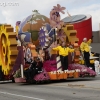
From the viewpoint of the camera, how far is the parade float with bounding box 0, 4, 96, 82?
54.6 feet

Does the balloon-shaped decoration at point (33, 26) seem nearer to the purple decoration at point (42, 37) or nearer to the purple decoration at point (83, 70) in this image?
the purple decoration at point (42, 37)

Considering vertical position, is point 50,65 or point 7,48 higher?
point 7,48

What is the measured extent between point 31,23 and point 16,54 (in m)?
2.05

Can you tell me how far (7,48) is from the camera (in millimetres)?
17266

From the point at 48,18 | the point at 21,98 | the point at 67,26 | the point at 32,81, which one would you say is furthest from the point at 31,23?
the point at 21,98

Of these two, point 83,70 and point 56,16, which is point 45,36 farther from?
point 83,70

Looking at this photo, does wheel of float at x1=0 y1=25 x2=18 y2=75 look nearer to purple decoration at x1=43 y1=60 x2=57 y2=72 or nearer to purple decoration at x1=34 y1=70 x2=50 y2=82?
purple decoration at x1=43 y1=60 x2=57 y2=72

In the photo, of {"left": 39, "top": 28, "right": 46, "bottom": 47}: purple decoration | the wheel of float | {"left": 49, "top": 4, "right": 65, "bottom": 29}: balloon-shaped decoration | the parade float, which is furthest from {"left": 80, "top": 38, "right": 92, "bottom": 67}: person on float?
the wheel of float

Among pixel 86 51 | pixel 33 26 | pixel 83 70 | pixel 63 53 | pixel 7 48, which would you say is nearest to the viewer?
pixel 63 53

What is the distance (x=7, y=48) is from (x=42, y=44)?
196 cm

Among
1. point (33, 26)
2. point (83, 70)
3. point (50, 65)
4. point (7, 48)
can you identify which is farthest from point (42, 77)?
point (33, 26)

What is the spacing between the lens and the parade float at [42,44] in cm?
1664

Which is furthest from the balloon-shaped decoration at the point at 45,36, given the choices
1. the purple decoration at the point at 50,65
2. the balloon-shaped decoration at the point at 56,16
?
the purple decoration at the point at 50,65

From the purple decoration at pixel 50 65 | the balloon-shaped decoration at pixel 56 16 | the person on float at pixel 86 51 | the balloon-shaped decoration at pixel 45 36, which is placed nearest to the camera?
the purple decoration at pixel 50 65
